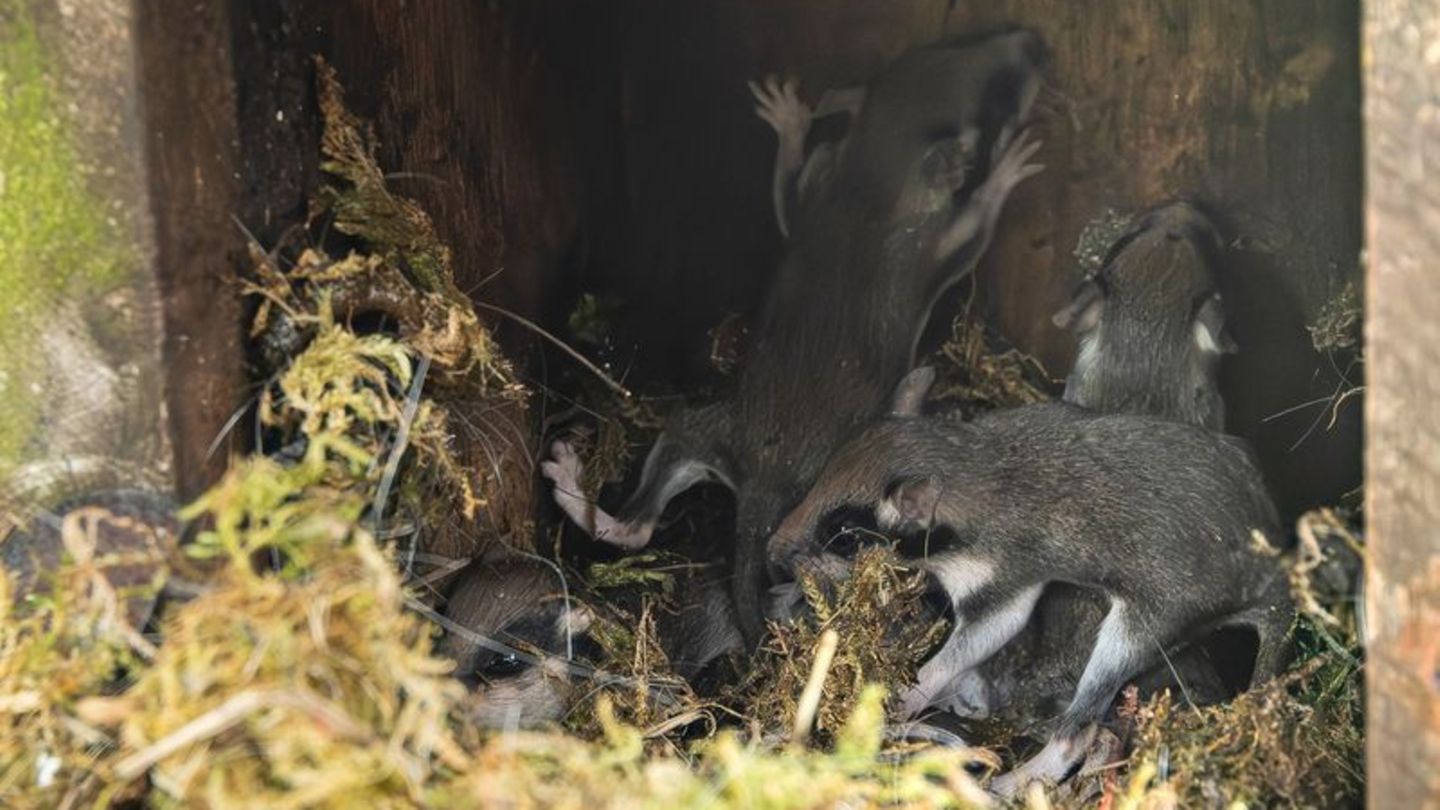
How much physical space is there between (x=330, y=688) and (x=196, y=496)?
600 millimetres

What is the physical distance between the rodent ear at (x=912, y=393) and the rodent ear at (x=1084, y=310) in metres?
0.40

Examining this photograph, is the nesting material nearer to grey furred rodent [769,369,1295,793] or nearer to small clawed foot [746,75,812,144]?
→ grey furred rodent [769,369,1295,793]

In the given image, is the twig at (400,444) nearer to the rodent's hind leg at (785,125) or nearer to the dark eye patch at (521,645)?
the dark eye patch at (521,645)

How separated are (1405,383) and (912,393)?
2.18m

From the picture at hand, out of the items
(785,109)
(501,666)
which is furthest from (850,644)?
(785,109)

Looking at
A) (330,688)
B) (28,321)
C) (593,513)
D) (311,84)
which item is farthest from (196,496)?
(593,513)

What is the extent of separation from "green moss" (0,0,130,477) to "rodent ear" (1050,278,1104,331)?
8.58ft

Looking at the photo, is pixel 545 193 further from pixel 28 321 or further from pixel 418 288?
pixel 28 321

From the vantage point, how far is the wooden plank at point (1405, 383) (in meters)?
2.02

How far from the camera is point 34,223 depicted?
2.47 meters

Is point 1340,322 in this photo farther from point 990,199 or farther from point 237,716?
point 237,716

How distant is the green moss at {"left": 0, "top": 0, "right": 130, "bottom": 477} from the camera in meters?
2.44

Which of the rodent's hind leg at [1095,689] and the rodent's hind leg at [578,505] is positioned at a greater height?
the rodent's hind leg at [578,505]

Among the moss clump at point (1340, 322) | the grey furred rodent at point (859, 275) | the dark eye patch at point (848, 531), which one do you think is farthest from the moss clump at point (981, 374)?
the moss clump at point (1340, 322)
